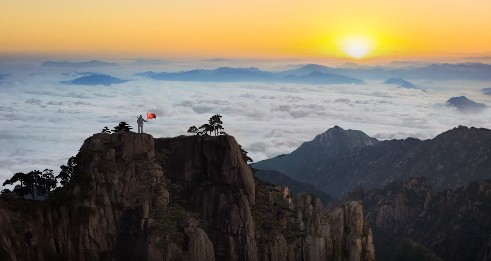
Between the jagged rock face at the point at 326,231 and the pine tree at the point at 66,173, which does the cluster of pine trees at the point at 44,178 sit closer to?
the pine tree at the point at 66,173

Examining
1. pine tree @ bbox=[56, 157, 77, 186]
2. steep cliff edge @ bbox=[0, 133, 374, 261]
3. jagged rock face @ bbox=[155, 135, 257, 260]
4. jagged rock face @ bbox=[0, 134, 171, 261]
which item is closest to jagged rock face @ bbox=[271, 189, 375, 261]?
steep cliff edge @ bbox=[0, 133, 374, 261]

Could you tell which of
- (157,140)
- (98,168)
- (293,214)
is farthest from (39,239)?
(293,214)

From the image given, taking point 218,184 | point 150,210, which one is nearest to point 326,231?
point 218,184

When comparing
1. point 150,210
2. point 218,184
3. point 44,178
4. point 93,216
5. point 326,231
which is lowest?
point 326,231

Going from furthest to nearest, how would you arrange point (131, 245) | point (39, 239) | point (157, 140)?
point (157, 140), point (131, 245), point (39, 239)

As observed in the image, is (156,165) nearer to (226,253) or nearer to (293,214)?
(226,253)

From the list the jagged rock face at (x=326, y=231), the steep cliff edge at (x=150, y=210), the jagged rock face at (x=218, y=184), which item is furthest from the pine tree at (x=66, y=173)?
the jagged rock face at (x=326, y=231)

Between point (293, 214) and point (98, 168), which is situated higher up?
point (98, 168)

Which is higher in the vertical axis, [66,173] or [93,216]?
[66,173]

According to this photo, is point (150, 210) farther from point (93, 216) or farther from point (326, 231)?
point (326, 231)
